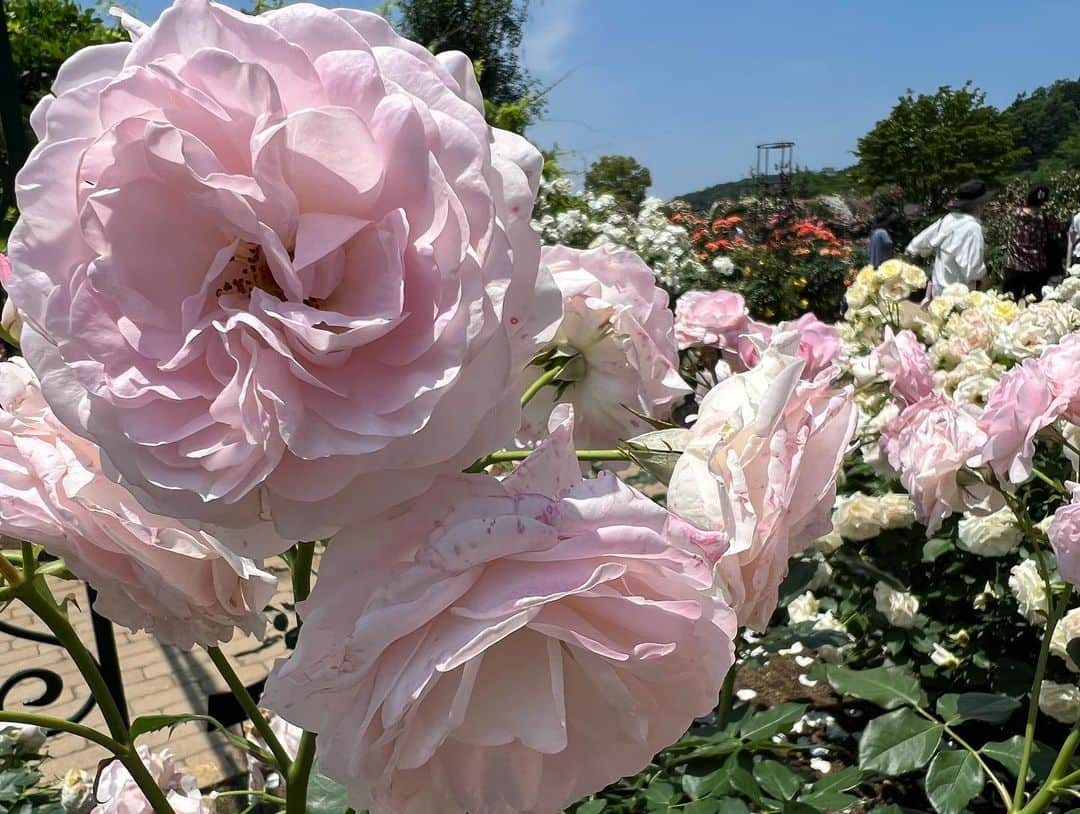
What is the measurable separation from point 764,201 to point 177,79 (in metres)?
14.7

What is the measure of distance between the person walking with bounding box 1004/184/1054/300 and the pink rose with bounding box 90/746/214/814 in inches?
355

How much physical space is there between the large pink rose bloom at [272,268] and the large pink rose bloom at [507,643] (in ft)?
0.11

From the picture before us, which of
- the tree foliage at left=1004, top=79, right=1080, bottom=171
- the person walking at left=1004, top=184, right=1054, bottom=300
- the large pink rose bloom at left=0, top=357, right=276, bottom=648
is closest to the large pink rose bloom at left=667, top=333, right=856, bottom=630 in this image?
the large pink rose bloom at left=0, top=357, right=276, bottom=648

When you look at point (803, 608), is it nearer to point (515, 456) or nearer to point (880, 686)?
point (880, 686)

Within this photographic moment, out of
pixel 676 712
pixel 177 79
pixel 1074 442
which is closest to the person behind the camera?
pixel 177 79

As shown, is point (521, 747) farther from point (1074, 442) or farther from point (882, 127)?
point (882, 127)

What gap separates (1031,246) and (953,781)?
8.69 metres

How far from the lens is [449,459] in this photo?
0.42 meters

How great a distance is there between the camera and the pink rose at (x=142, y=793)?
975 mm

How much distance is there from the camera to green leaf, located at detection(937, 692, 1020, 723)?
53.2 inches

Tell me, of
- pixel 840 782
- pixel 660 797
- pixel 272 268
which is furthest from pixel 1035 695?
pixel 272 268

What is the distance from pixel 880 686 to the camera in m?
1.37

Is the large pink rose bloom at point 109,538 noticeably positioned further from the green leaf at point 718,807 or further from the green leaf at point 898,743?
the green leaf at point 898,743

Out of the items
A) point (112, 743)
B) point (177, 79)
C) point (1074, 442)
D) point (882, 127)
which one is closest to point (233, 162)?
point (177, 79)
